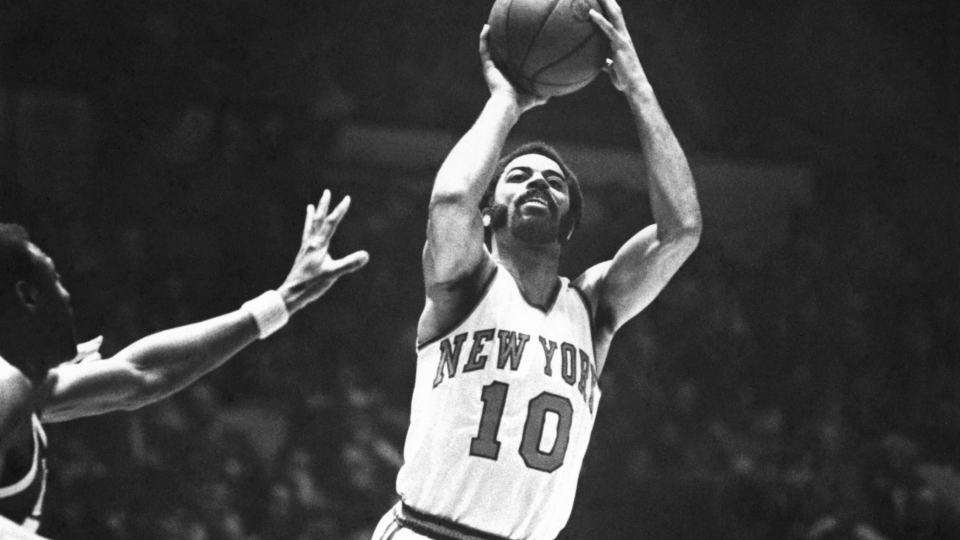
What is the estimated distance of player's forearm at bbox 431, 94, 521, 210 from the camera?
4.25 metres

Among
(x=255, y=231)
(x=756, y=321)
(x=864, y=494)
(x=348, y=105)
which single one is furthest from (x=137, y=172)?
(x=864, y=494)

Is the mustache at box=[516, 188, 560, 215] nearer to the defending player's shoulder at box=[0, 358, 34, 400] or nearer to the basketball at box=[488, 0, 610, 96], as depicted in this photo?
the basketball at box=[488, 0, 610, 96]

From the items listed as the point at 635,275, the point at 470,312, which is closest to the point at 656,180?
the point at 635,275

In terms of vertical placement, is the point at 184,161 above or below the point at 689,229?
below

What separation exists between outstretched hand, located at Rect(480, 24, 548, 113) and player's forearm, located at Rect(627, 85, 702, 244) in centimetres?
35

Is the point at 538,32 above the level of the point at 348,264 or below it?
above

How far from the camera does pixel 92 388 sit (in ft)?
13.6

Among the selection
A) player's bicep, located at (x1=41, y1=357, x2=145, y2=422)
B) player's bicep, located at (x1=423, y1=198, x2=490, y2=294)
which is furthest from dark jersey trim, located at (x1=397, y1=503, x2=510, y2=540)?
player's bicep, located at (x1=41, y1=357, x2=145, y2=422)

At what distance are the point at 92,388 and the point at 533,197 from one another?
1613 mm

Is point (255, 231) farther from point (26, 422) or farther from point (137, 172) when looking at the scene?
point (26, 422)

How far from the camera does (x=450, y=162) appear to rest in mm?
4332

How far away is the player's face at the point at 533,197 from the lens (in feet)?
15.1

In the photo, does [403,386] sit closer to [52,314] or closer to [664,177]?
→ [664,177]

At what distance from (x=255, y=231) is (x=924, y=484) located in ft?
16.2
